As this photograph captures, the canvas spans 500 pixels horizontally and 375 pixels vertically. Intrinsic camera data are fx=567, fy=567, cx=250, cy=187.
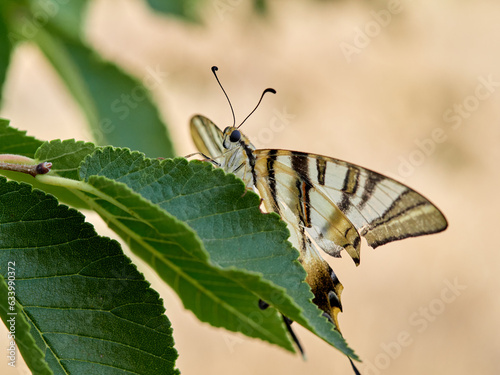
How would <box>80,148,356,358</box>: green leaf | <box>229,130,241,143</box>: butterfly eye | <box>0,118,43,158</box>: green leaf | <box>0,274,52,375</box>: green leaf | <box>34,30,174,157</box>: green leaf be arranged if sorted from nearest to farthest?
<box>0,274,52,375</box>: green leaf
<box>80,148,356,358</box>: green leaf
<box>0,118,43,158</box>: green leaf
<box>229,130,241,143</box>: butterfly eye
<box>34,30,174,157</box>: green leaf

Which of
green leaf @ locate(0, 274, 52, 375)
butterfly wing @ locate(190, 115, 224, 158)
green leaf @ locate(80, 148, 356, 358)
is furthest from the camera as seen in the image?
butterfly wing @ locate(190, 115, 224, 158)

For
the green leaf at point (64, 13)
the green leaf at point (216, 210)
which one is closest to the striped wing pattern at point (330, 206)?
the green leaf at point (216, 210)

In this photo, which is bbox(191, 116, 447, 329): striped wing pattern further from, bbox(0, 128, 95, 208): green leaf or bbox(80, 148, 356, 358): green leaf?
bbox(0, 128, 95, 208): green leaf

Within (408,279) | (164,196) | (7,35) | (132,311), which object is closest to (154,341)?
(132,311)

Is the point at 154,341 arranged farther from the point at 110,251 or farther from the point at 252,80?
the point at 252,80

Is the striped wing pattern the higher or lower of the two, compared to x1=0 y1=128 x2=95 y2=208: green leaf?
lower

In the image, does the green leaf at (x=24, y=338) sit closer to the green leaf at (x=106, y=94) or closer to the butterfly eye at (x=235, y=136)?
the butterfly eye at (x=235, y=136)

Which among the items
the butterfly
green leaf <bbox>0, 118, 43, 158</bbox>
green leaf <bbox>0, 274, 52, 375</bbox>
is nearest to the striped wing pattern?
the butterfly
